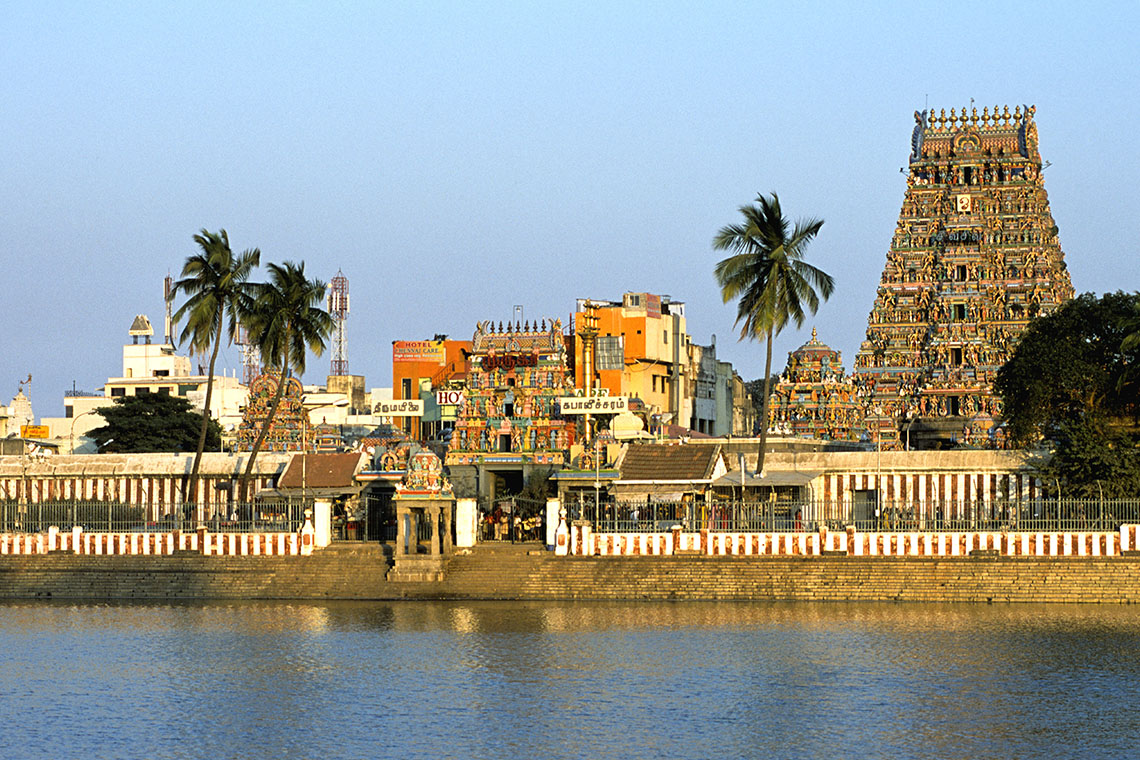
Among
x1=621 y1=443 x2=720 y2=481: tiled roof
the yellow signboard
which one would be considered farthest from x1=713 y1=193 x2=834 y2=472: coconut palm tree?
the yellow signboard

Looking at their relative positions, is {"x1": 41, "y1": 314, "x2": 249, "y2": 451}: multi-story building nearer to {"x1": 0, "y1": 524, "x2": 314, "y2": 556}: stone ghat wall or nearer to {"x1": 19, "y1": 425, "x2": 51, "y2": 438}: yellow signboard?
{"x1": 19, "y1": 425, "x2": 51, "y2": 438}: yellow signboard

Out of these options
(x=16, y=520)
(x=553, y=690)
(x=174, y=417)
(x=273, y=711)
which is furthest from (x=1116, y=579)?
(x=174, y=417)

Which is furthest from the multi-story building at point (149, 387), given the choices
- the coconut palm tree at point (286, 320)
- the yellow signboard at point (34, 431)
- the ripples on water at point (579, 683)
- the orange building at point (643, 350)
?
the ripples on water at point (579, 683)

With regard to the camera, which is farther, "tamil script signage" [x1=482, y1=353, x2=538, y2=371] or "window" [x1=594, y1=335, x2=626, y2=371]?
"window" [x1=594, y1=335, x2=626, y2=371]

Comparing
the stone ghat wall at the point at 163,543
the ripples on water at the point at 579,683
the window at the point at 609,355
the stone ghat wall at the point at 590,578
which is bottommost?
the ripples on water at the point at 579,683

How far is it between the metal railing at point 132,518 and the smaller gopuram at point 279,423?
965cm

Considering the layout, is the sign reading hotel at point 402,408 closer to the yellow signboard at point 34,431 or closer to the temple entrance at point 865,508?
the temple entrance at point 865,508

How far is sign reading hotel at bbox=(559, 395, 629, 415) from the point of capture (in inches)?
2307

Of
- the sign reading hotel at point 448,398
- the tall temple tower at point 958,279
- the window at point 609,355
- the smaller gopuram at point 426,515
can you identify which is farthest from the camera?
the window at point 609,355

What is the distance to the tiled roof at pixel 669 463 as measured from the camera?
56.0 metres

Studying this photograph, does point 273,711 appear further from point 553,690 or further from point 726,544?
Result: point 726,544

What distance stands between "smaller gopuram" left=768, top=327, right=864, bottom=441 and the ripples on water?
26119mm

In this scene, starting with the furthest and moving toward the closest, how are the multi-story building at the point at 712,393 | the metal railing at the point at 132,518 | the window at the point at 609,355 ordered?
the multi-story building at the point at 712,393 → the window at the point at 609,355 → the metal railing at the point at 132,518

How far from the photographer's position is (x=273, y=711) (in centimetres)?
3341
